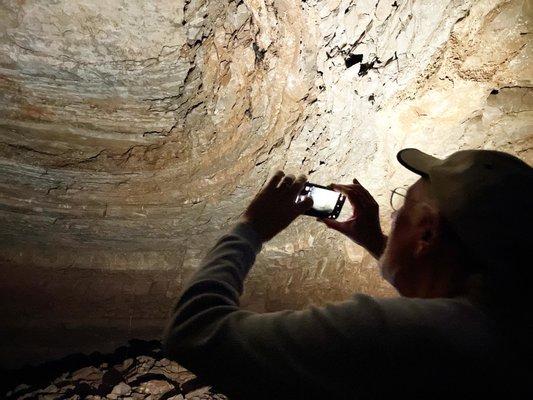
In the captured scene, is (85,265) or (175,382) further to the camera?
(85,265)

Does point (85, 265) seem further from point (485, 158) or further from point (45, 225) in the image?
point (485, 158)

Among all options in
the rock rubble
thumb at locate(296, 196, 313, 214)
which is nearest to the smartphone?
thumb at locate(296, 196, 313, 214)

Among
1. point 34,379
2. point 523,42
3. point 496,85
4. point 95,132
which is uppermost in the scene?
point 523,42

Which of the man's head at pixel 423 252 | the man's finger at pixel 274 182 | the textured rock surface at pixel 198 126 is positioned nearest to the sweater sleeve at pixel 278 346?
the man's head at pixel 423 252

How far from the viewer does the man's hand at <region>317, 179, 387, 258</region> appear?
1.52 meters

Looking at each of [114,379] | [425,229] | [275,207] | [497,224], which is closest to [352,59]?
[275,207]

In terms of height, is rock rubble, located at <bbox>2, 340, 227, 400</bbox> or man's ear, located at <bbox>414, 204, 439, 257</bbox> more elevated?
man's ear, located at <bbox>414, 204, 439, 257</bbox>

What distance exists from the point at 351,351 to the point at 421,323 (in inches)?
6.1

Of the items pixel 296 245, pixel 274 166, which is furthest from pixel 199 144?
pixel 296 245

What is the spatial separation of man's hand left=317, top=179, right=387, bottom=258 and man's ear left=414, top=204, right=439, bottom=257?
1.73 ft

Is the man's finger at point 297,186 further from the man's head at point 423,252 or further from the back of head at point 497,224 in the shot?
the back of head at point 497,224

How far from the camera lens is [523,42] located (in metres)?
2.02

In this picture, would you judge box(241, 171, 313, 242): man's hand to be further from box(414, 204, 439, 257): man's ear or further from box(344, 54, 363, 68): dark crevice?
box(344, 54, 363, 68): dark crevice

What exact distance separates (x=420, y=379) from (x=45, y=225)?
2738 mm
